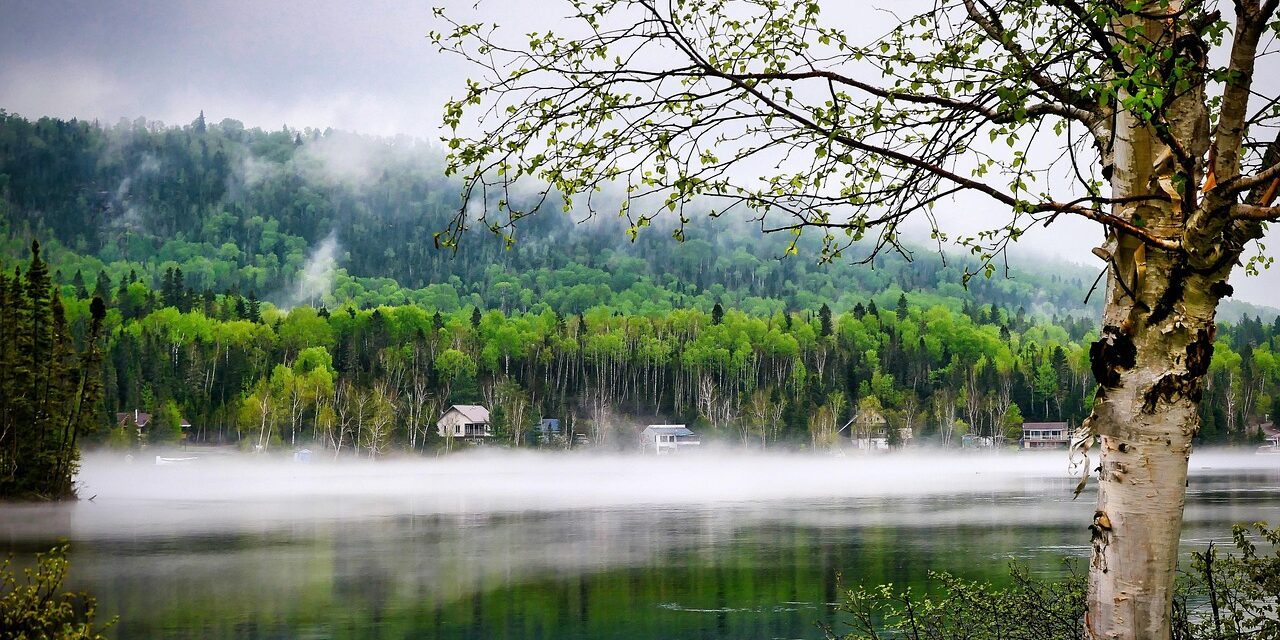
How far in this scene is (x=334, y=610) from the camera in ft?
72.7

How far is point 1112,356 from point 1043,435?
12077 centimetres

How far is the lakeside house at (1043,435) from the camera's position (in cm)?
11625

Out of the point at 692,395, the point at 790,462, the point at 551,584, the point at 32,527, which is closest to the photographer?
the point at 551,584

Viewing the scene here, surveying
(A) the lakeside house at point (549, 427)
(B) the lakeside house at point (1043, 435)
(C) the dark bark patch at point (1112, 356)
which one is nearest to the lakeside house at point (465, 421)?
(A) the lakeside house at point (549, 427)

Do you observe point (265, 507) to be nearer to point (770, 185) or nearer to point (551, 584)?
point (551, 584)

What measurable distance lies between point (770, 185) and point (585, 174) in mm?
921

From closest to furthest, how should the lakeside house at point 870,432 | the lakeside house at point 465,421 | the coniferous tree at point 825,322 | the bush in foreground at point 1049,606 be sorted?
the bush in foreground at point 1049,606
the lakeside house at point 465,421
the lakeside house at point 870,432
the coniferous tree at point 825,322

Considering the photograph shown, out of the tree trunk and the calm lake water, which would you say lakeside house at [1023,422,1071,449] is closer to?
the calm lake water

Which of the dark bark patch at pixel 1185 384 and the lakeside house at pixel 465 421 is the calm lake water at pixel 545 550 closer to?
the dark bark patch at pixel 1185 384

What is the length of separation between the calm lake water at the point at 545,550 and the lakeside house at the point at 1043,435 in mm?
48442

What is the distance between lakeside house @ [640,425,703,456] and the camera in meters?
108

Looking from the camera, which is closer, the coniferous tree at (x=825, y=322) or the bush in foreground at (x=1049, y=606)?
the bush in foreground at (x=1049, y=606)

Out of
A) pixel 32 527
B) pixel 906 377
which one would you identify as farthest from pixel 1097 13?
pixel 906 377

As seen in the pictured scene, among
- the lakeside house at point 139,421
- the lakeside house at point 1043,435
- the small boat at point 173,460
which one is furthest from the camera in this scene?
the lakeside house at point 1043,435
